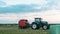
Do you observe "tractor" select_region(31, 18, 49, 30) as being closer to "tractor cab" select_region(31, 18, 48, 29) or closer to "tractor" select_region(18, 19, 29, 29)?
"tractor cab" select_region(31, 18, 48, 29)

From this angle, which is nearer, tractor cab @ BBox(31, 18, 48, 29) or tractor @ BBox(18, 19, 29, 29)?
tractor cab @ BBox(31, 18, 48, 29)

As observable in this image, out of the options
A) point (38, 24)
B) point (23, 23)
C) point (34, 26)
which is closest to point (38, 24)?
point (38, 24)

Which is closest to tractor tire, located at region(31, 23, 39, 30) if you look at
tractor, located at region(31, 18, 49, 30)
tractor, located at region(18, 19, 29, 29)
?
tractor, located at region(31, 18, 49, 30)

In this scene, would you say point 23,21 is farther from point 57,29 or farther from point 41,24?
point 57,29

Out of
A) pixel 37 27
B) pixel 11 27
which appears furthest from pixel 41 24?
pixel 11 27

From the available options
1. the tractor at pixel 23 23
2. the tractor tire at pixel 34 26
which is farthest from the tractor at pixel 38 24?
the tractor at pixel 23 23

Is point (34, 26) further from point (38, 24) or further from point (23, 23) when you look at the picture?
point (23, 23)

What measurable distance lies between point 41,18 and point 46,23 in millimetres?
412

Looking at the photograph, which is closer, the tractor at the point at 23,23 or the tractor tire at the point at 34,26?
the tractor tire at the point at 34,26

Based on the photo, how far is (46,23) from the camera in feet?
33.0

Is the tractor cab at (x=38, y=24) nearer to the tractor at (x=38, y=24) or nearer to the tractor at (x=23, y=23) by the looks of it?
the tractor at (x=38, y=24)

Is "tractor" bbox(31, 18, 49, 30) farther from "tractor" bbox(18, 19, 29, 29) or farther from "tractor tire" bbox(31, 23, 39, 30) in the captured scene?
"tractor" bbox(18, 19, 29, 29)

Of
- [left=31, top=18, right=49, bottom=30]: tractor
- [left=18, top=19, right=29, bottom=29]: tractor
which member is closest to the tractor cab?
[left=31, top=18, right=49, bottom=30]: tractor

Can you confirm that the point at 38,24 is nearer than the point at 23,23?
Yes
